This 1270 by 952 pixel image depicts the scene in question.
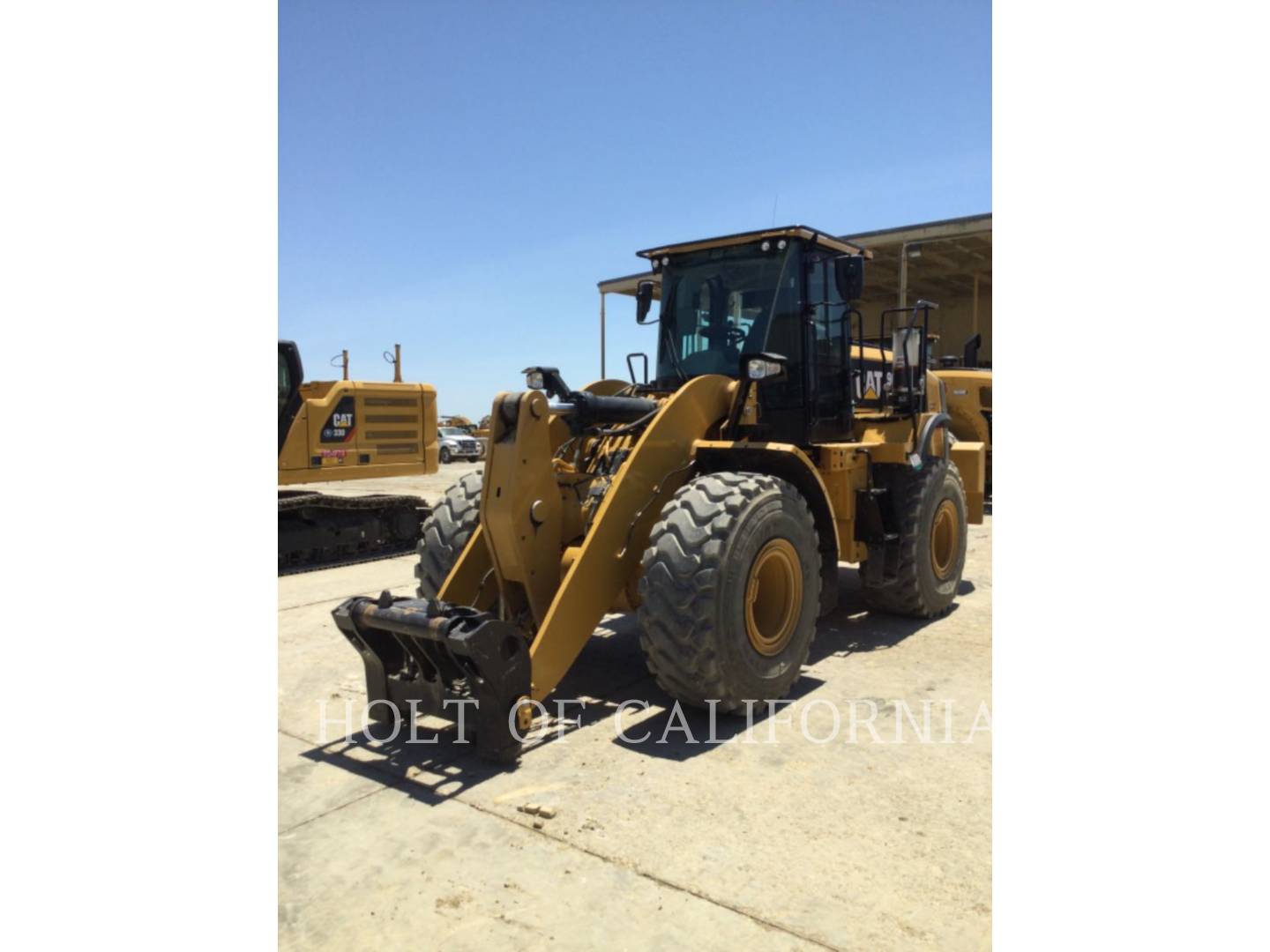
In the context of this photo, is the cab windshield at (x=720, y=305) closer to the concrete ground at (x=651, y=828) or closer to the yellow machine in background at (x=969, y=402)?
the concrete ground at (x=651, y=828)

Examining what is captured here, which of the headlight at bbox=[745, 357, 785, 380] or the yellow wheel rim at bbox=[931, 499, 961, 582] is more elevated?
the headlight at bbox=[745, 357, 785, 380]

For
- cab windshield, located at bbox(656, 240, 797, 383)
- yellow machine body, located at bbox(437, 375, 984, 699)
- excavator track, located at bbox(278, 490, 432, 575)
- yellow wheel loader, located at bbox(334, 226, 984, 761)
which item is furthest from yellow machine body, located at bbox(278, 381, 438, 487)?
yellow machine body, located at bbox(437, 375, 984, 699)

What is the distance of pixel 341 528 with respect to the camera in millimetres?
10352

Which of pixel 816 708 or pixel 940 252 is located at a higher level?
pixel 940 252

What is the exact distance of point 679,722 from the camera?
4.55 meters

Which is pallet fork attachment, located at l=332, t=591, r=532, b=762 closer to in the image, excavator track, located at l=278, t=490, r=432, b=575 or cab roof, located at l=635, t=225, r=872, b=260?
cab roof, located at l=635, t=225, r=872, b=260

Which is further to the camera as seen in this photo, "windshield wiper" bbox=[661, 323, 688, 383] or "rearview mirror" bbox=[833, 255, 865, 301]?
"windshield wiper" bbox=[661, 323, 688, 383]

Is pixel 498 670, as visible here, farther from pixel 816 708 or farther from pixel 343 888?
pixel 816 708

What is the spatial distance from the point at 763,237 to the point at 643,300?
0.96 m

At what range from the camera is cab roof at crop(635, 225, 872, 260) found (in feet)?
18.8

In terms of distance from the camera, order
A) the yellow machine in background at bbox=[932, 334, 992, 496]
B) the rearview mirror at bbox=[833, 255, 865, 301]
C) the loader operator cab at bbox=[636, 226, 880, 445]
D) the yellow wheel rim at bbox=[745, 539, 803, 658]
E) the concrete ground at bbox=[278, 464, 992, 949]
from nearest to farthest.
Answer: the concrete ground at bbox=[278, 464, 992, 949], the yellow wheel rim at bbox=[745, 539, 803, 658], the rearview mirror at bbox=[833, 255, 865, 301], the loader operator cab at bbox=[636, 226, 880, 445], the yellow machine in background at bbox=[932, 334, 992, 496]

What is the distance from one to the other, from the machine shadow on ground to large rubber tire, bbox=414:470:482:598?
40.1 inches

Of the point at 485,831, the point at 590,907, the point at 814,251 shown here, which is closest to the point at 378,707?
the point at 485,831

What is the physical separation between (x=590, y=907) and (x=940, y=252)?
16.8 meters
